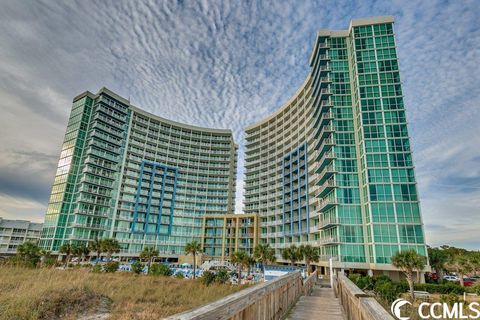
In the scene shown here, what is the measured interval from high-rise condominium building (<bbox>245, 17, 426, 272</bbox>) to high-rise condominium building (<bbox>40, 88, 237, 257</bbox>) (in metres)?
39.9

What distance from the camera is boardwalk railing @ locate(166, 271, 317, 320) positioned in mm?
2522

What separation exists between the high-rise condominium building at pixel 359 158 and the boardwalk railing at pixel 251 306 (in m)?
39.7

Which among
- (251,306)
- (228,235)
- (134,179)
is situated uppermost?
(134,179)

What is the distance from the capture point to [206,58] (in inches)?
1029

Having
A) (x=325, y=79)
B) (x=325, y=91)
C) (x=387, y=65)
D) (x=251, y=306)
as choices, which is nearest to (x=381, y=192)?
(x=325, y=91)

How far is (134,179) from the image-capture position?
7981cm

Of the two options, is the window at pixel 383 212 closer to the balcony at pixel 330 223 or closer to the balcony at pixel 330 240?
the balcony at pixel 330 223

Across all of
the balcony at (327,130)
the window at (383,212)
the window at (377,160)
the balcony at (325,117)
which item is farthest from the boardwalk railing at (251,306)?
the balcony at (325,117)

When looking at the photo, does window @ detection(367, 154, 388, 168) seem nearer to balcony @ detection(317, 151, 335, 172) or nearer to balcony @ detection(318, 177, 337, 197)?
balcony @ detection(317, 151, 335, 172)

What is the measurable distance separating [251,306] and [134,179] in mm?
82739

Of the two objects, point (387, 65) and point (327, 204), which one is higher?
point (387, 65)

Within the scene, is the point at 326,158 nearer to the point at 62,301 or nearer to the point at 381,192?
the point at 381,192

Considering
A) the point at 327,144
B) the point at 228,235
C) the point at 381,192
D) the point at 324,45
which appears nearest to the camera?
the point at 381,192

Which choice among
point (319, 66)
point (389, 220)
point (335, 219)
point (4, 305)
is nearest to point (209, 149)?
point (319, 66)
